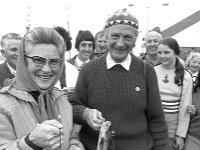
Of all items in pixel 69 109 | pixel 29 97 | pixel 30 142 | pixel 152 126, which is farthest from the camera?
pixel 152 126

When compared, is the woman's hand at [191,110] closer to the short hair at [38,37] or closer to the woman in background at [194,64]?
the woman in background at [194,64]

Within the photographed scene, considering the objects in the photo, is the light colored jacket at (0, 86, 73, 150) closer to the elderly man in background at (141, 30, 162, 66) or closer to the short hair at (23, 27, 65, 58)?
the short hair at (23, 27, 65, 58)

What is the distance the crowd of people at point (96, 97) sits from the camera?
1.67 metres

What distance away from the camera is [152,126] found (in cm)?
253

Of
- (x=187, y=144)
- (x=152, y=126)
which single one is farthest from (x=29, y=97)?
(x=187, y=144)

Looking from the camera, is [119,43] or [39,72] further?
[119,43]

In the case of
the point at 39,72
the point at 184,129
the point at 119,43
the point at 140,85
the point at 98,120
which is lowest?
the point at 184,129

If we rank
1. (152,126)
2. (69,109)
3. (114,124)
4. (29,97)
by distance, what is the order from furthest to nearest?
(152,126) → (114,124) → (69,109) → (29,97)

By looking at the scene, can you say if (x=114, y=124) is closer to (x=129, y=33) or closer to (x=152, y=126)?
(x=152, y=126)

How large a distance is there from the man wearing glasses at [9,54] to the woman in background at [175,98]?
77.7 inches

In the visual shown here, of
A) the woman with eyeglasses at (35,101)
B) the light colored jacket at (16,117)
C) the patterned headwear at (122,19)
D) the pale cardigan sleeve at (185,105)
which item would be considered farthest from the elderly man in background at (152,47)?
the light colored jacket at (16,117)

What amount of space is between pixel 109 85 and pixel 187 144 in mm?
2223

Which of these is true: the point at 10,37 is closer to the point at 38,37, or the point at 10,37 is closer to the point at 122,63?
the point at 122,63

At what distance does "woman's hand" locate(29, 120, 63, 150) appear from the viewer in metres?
1.49
